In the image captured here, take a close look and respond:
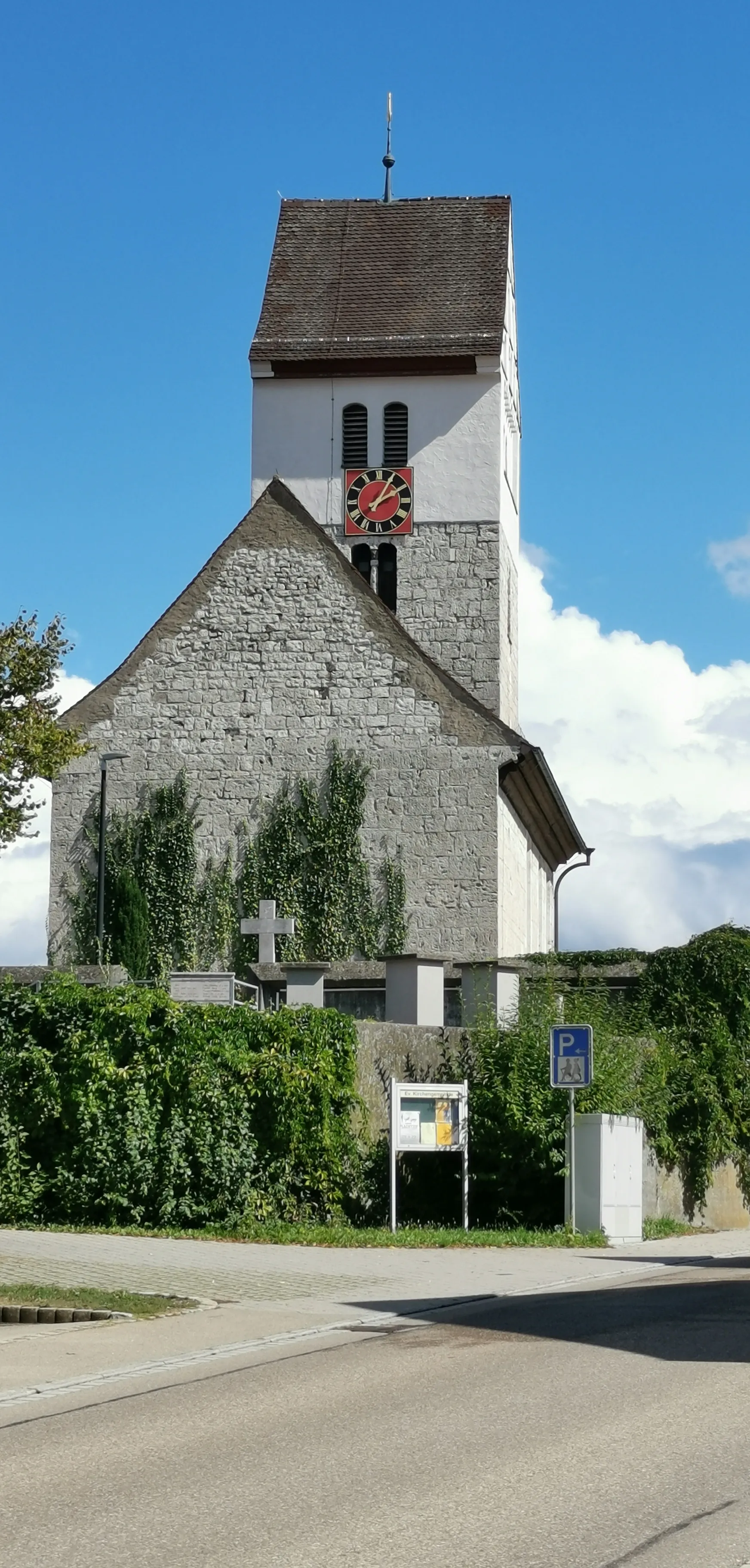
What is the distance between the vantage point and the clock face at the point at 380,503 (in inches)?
1761

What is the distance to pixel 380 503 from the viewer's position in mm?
44844

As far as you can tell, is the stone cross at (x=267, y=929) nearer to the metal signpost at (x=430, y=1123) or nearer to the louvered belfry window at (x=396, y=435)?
the metal signpost at (x=430, y=1123)

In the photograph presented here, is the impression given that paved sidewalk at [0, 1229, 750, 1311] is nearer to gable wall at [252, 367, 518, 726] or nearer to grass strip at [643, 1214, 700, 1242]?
grass strip at [643, 1214, 700, 1242]

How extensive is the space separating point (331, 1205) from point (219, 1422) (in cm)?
1096

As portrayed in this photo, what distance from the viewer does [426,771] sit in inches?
1494

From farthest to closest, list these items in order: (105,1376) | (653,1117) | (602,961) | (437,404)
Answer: (437,404), (602,961), (653,1117), (105,1376)

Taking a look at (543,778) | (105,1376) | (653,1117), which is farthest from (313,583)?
(105,1376)

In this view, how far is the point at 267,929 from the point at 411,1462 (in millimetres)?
26737

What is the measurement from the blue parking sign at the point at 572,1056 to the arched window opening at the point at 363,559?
26.0m

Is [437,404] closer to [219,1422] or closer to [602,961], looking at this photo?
[602,961]

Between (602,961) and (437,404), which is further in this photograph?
(437,404)

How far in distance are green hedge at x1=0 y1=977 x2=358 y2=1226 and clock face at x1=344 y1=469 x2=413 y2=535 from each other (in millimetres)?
26868

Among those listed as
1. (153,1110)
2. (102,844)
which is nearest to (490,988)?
(153,1110)

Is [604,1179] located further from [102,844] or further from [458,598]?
[458,598]
